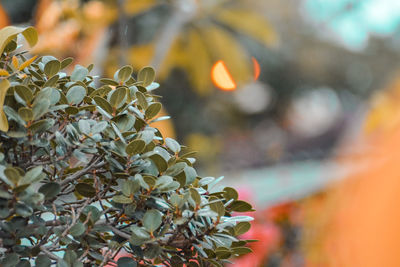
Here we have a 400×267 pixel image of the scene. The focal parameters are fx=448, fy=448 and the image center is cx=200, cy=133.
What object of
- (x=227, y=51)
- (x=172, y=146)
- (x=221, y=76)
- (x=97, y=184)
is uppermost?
(x=221, y=76)

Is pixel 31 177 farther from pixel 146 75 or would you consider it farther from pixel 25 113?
pixel 146 75

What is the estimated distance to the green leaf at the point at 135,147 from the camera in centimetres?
51

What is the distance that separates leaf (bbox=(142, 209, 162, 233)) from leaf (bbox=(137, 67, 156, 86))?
189 mm

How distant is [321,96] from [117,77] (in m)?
6.94

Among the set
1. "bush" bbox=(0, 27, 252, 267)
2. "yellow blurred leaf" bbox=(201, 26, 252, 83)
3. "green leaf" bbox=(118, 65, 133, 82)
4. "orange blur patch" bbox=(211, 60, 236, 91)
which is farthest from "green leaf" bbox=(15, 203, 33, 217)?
"orange blur patch" bbox=(211, 60, 236, 91)

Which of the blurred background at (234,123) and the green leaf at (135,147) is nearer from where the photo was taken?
the green leaf at (135,147)

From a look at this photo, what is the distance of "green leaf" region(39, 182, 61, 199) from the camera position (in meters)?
0.50

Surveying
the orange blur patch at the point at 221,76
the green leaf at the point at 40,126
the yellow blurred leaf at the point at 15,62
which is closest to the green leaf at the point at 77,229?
the green leaf at the point at 40,126

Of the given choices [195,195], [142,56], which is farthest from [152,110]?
[142,56]

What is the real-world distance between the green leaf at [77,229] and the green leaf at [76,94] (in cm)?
15

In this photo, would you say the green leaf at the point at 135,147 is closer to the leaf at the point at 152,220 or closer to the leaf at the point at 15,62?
the leaf at the point at 152,220

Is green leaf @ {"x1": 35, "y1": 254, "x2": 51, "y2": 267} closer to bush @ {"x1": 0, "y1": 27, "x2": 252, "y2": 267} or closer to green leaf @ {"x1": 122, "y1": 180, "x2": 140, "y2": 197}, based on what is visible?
bush @ {"x1": 0, "y1": 27, "x2": 252, "y2": 267}

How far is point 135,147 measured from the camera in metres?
0.51

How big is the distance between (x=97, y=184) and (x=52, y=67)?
0.54ft
